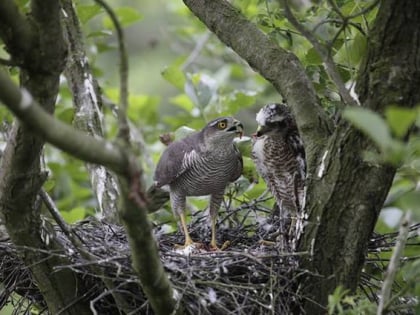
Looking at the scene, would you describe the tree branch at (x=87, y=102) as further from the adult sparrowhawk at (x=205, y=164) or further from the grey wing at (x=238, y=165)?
the grey wing at (x=238, y=165)

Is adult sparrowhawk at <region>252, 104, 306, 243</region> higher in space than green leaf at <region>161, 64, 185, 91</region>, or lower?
lower

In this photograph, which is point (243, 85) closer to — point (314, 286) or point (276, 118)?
point (276, 118)

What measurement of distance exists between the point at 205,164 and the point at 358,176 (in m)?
1.57

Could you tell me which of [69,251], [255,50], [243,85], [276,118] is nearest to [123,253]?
[69,251]

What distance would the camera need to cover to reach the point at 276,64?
11.2 feet

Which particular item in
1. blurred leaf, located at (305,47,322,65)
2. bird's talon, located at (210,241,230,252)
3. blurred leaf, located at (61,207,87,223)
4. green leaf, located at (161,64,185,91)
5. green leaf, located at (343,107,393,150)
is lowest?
bird's talon, located at (210,241,230,252)

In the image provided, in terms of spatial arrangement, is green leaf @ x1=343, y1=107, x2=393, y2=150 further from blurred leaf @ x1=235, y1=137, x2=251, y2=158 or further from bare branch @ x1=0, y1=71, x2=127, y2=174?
blurred leaf @ x1=235, y1=137, x2=251, y2=158

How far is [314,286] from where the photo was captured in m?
3.09

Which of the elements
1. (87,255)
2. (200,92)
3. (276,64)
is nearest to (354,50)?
(276,64)

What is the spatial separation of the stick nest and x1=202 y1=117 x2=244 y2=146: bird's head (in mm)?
716

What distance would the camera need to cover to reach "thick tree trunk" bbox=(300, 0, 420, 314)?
279 centimetres

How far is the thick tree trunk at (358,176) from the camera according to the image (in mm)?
2787

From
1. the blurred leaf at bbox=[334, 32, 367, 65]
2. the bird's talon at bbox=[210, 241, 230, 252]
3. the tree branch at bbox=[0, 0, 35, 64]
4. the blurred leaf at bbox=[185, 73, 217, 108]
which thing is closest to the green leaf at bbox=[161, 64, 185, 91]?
the blurred leaf at bbox=[185, 73, 217, 108]

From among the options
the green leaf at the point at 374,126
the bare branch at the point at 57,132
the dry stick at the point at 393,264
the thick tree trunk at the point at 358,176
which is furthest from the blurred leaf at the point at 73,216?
the green leaf at the point at 374,126
